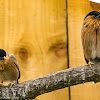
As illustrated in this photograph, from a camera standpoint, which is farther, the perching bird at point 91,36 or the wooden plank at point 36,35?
the wooden plank at point 36,35

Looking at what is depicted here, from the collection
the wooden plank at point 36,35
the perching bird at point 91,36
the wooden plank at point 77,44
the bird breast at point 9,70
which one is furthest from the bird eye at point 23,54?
the perching bird at point 91,36

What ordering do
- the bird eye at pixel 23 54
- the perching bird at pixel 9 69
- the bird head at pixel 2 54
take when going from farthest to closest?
the bird eye at pixel 23 54
the perching bird at pixel 9 69
the bird head at pixel 2 54

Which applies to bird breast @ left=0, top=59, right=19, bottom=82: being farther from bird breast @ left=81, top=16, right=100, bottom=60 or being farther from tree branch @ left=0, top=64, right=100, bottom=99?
bird breast @ left=81, top=16, right=100, bottom=60

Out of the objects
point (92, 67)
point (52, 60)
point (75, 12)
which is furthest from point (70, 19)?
point (92, 67)

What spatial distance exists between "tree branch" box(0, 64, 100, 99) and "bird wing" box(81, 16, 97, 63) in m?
0.32

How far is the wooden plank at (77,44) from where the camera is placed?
123 inches

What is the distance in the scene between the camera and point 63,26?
10.4ft

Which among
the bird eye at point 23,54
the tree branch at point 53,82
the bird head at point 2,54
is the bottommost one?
the tree branch at point 53,82

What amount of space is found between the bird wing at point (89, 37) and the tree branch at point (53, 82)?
324 millimetres

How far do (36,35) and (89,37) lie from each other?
0.52 meters

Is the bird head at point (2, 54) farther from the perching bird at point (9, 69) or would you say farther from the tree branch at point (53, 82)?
the tree branch at point (53, 82)

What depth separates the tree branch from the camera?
259 cm

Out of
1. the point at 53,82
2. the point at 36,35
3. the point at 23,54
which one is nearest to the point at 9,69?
the point at 23,54

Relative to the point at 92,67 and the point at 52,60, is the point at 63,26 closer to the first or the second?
the point at 52,60
